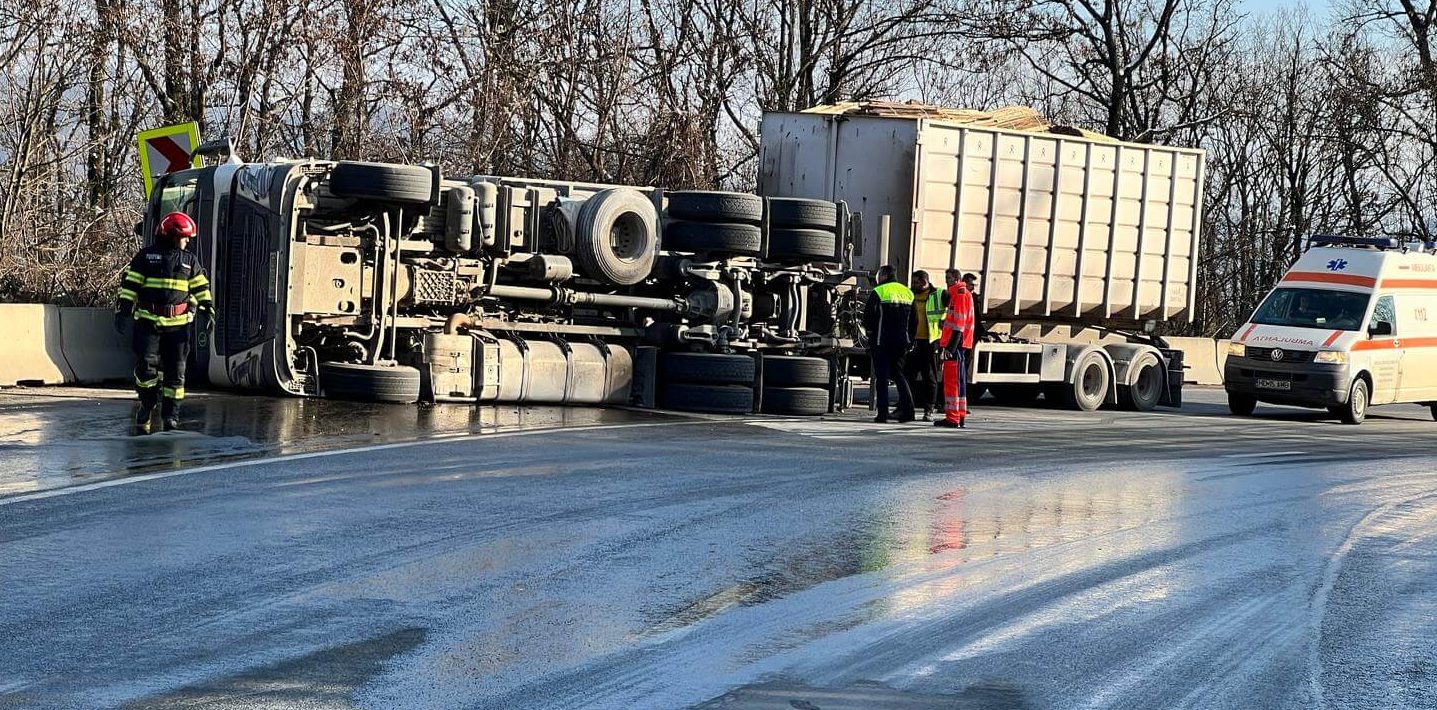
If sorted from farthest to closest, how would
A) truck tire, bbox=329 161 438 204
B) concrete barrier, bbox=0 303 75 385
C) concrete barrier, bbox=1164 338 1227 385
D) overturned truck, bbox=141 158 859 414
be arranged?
concrete barrier, bbox=1164 338 1227 385 → concrete barrier, bbox=0 303 75 385 → overturned truck, bbox=141 158 859 414 → truck tire, bbox=329 161 438 204

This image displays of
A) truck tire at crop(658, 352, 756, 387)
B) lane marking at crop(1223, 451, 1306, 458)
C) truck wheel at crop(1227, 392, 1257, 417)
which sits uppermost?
truck tire at crop(658, 352, 756, 387)

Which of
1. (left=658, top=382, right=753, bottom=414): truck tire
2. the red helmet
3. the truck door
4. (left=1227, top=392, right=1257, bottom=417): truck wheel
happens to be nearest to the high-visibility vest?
(left=658, top=382, right=753, bottom=414): truck tire

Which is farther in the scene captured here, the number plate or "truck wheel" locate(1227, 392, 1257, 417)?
"truck wheel" locate(1227, 392, 1257, 417)

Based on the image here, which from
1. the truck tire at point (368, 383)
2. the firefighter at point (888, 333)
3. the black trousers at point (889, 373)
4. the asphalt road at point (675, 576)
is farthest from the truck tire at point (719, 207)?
the asphalt road at point (675, 576)

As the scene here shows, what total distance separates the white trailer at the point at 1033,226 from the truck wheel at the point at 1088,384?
2cm

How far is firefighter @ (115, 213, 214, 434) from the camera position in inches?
490

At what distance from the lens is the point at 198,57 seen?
2386 cm

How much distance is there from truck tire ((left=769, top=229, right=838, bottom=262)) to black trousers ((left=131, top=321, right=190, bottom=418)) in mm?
6841

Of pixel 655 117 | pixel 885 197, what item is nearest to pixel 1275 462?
pixel 885 197

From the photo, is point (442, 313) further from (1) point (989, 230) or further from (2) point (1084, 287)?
(2) point (1084, 287)

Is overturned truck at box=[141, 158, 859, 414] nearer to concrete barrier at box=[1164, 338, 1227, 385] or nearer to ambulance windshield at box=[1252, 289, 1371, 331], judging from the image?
ambulance windshield at box=[1252, 289, 1371, 331]

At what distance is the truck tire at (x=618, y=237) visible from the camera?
55.0ft

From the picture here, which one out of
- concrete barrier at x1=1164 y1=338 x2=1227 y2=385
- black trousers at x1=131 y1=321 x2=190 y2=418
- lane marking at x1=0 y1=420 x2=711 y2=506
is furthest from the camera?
concrete barrier at x1=1164 y1=338 x2=1227 y2=385

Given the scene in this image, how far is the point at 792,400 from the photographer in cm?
1695
